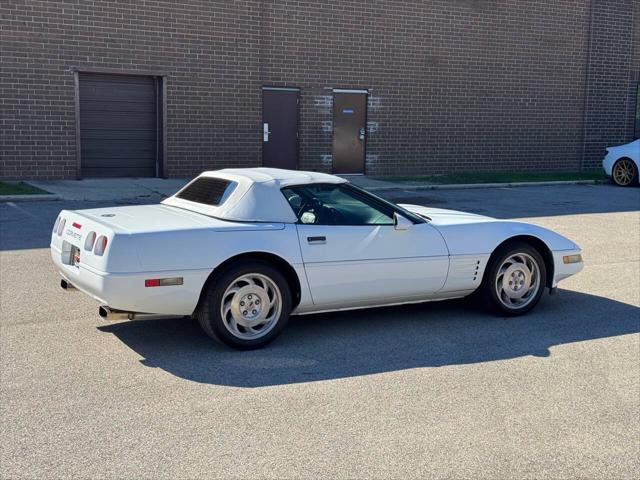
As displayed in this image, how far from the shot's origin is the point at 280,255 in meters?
6.24

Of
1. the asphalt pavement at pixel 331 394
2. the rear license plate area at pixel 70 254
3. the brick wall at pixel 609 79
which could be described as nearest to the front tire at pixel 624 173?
the brick wall at pixel 609 79

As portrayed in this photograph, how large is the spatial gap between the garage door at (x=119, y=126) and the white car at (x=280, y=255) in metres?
11.6

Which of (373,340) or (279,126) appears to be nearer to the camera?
(373,340)

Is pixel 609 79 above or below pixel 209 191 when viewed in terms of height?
above

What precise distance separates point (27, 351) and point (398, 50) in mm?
17026

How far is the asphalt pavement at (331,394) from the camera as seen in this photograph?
4340 millimetres

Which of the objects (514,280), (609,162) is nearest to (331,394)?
(514,280)

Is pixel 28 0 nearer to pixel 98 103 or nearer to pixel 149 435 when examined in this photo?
pixel 98 103

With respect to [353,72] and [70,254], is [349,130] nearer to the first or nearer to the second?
[353,72]

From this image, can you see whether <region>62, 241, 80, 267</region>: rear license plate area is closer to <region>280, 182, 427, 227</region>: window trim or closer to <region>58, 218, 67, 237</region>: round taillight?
<region>58, 218, 67, 237</region>: round taillight

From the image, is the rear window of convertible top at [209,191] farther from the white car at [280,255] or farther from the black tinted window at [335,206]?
the black tinted window at [335,206]

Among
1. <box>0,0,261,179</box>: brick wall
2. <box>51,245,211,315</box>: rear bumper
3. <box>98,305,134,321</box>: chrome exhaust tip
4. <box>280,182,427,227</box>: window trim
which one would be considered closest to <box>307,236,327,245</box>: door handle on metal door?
<box>280,182,427,227</box>: window trim

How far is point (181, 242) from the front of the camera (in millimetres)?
5957

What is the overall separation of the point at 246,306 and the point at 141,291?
0.81m
